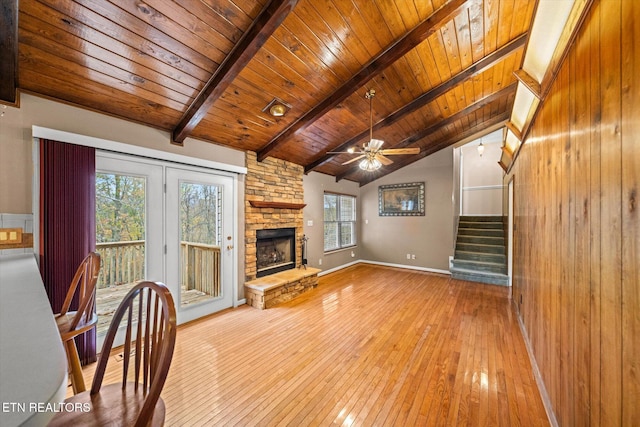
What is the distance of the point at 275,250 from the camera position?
15.2 ft

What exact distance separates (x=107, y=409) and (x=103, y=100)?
8.84 feet

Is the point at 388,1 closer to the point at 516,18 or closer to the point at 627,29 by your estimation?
the point at 516,18

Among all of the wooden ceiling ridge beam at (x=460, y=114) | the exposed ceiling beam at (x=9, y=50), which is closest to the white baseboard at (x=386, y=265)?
the wooden ceiling ridge beam at (x=460, y=114)

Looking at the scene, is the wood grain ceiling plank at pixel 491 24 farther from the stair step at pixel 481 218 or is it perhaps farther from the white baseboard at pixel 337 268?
the white baseboard at pixel 337 268

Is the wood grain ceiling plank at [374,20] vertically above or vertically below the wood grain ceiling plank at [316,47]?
above

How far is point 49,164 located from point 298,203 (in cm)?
342

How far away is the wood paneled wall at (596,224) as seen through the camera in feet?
2.71

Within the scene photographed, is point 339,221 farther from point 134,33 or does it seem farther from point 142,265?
point 134,33

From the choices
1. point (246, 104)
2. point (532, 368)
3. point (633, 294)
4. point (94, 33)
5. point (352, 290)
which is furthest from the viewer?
point (352, 290)

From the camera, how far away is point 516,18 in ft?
8.35

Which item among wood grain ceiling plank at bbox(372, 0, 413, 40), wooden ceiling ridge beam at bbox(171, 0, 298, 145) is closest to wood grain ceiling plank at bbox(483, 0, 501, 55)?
wood grain ceiling plank at bbox(372, 0, 413, 40)

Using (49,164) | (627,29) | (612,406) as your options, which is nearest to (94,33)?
(49,164)

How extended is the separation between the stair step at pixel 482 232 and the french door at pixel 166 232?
18.4 feet

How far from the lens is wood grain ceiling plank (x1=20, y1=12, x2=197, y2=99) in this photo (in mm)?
1719
